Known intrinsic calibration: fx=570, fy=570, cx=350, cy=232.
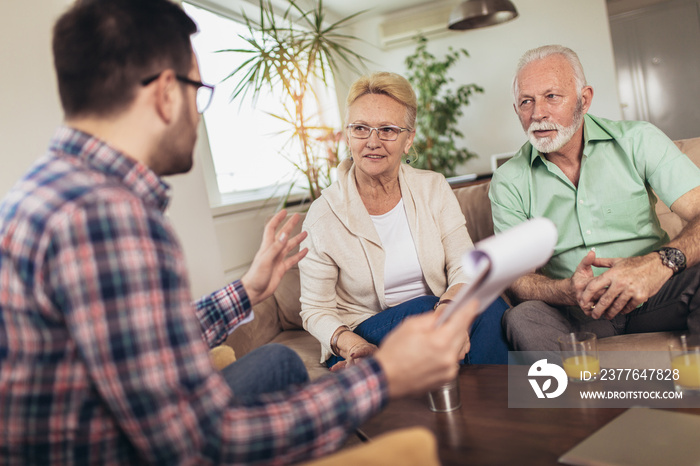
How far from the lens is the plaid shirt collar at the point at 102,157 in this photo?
755 millimetres

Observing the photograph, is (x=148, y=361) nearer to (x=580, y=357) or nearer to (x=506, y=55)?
(x=580, y=357)

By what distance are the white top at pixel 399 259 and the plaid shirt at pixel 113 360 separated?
1219mm

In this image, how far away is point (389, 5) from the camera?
5.36 m

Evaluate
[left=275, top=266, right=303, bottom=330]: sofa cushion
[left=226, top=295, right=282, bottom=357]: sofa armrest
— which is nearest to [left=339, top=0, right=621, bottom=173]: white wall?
[left=275, top=266, right=303, bottom=330]: sofa cushion

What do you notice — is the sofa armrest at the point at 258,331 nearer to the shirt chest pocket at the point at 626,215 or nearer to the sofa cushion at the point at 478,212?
the sofa cushion at the point at 478,212

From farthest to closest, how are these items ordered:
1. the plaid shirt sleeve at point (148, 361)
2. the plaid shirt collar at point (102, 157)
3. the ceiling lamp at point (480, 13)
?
the ceiling lamp at point (480, 13)
the plaid shirt collar at point (102, 157)
the plaid shirt sleeve at point (148, 361)

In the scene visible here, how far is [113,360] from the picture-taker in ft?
2.02

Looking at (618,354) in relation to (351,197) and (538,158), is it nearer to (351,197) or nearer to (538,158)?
(538,158)

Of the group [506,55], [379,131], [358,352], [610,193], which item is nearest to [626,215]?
[610,193]

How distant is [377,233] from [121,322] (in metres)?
1.37

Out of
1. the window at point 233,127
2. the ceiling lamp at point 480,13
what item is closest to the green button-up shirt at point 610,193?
the window at point 233,127

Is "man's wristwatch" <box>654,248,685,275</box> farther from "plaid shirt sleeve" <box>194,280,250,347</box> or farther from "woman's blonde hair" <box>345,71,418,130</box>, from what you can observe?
"plaid shirt sleeve" <box>194,280,250,347</box>

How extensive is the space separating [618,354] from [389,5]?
180 inches

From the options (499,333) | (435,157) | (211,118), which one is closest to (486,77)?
(435,157)
